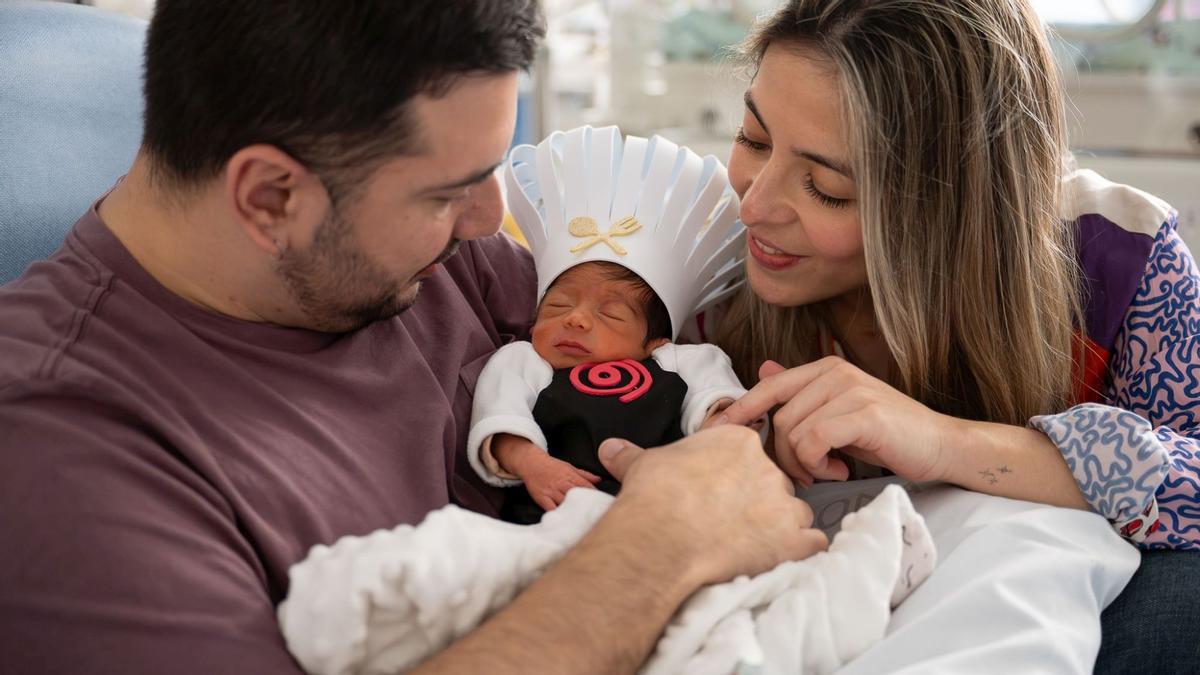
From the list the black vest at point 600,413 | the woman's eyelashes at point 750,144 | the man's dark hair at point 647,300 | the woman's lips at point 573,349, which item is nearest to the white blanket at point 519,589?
the black vest at point 600,413

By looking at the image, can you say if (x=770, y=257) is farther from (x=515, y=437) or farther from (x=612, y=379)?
(x=515, y=437)

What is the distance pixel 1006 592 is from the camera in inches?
43.7

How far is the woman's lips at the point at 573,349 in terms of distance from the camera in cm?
150

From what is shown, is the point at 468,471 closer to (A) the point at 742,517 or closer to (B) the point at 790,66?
(A) the point at 742,517

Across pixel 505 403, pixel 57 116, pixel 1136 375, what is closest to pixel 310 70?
pixel 505 403

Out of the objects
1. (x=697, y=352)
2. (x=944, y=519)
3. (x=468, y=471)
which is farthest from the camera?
(x=697, y=352)

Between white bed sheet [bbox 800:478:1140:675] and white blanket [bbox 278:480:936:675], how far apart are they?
39mm

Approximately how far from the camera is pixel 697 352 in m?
1.54

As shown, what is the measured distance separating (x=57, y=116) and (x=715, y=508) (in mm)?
1045

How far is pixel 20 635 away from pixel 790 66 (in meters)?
1.10

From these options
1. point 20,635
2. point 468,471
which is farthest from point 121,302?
point 468,471

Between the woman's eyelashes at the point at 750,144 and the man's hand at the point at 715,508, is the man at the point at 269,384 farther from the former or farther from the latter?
the woman's eyelashes at the point at 750,144

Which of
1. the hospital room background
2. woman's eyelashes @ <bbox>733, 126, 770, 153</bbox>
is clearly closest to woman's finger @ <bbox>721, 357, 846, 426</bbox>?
woman's eyelashes @ <bbox>733, 126, 770, 153</bbox>

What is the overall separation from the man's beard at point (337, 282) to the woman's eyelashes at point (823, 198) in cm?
49
